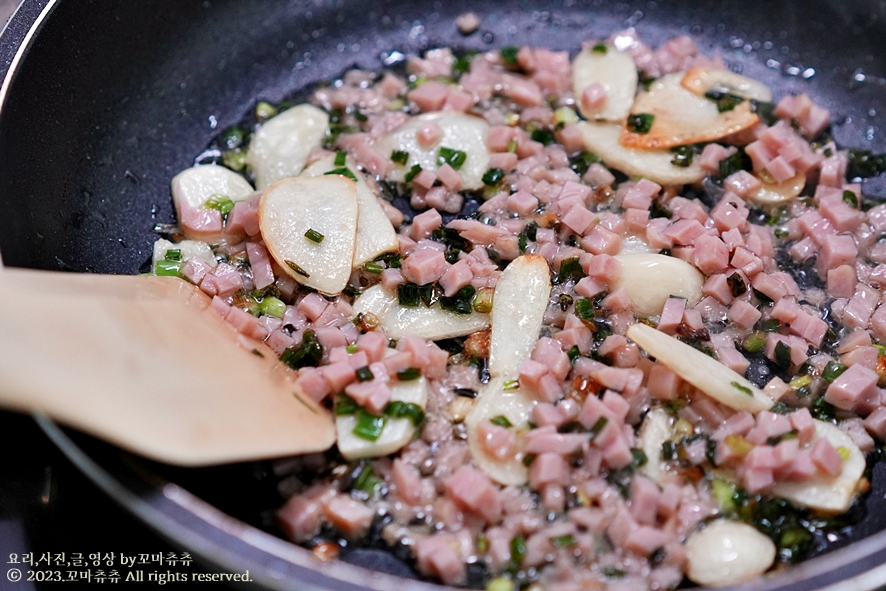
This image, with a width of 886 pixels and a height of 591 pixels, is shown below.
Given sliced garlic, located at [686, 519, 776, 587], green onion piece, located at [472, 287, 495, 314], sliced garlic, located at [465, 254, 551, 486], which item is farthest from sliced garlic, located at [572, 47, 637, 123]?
sliced garlic, located at [686, 519, 776, 587]

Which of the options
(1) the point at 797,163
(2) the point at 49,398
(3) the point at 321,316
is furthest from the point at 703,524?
(2) the point at 49,398

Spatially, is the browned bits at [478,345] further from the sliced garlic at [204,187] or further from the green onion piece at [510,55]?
the green onion piece at [510,55]

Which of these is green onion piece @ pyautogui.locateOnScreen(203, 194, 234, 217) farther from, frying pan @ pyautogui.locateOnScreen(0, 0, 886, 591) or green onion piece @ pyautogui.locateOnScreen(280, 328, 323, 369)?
Result: green onion piece @ pyautogui.locateOnScreen(280, 328, 323, 369)

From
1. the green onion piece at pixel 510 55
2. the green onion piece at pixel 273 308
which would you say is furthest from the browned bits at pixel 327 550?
the green onion piece at pixel 510 55

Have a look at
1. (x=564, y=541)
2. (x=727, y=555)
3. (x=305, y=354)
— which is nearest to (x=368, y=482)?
(x=305, y=354)

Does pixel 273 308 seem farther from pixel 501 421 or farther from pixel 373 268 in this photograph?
pixel 501 421

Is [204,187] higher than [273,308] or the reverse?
higher
